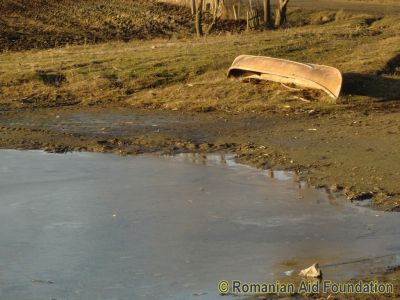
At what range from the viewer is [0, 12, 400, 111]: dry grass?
16578 mm

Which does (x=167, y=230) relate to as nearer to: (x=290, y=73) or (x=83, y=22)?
(x=290, y=73)

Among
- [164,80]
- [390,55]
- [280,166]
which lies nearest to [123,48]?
[164,80]

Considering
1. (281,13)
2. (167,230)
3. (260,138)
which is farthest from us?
(281,13)

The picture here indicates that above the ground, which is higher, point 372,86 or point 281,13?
point 281,13

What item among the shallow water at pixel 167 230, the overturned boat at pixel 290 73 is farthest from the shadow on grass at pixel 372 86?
the shallow water at pixel 167 230

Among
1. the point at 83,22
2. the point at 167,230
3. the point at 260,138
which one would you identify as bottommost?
the point at 83,22

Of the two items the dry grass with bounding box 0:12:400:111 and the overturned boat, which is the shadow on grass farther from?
the overturned boat

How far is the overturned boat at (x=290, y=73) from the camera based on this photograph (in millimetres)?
15898

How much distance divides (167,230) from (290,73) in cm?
793

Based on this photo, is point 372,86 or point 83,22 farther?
point 83,22

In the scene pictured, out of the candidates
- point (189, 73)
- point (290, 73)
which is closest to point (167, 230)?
point (290, 73)

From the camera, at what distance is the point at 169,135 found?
1412 cm

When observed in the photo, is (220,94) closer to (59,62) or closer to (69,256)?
(59,62)

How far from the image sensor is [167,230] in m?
9.14
